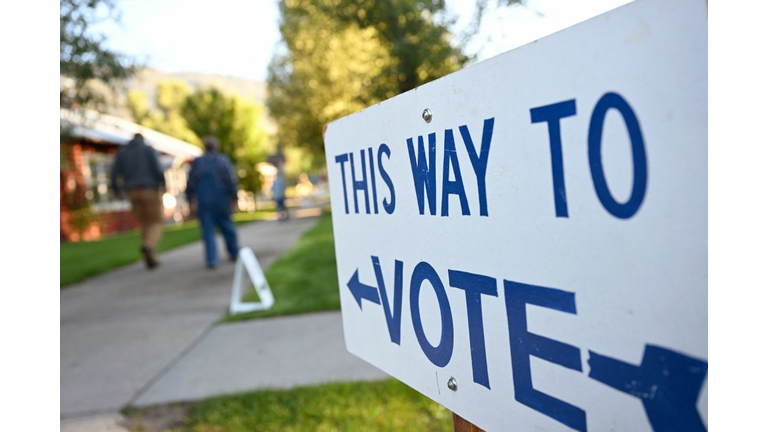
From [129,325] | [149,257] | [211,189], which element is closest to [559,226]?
[129,325]

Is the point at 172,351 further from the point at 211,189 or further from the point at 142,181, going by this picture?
the point at 142,181

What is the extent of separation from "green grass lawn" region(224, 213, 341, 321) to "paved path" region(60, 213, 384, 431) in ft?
0.79

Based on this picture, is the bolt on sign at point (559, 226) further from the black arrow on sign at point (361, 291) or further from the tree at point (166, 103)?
the tree at point (166, 103)

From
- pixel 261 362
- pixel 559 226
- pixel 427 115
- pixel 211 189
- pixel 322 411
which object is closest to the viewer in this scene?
pixel 559 226

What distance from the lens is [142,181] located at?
30.0ft

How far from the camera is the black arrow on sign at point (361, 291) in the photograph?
55.2 inches

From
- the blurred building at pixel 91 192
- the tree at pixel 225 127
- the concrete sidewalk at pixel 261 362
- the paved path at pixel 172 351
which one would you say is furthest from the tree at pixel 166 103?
the concrete sidewalk at pixel 261 362

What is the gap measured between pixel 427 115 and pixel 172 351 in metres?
3.87

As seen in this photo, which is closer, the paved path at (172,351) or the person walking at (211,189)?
the paved path at (172,351)

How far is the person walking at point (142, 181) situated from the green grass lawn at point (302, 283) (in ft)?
7.00

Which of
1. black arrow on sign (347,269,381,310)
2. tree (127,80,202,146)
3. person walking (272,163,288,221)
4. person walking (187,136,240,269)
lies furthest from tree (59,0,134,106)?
tree (127,80,202,146)

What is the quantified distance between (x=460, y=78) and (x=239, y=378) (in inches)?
120

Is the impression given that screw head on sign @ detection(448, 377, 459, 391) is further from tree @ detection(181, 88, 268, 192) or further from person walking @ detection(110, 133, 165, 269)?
tree @ detection(181, 88, 268, 192)

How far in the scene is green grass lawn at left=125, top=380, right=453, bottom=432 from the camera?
2756mm
